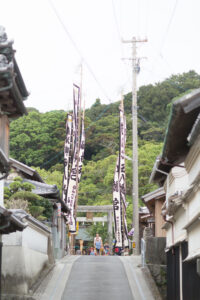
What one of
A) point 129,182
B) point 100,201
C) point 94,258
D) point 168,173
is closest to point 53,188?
point 94,258

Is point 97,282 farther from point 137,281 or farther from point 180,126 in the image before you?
point 180,126

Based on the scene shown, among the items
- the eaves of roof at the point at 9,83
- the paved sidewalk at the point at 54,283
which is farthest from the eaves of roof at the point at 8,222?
the paved sidewalk at the point at 54,283

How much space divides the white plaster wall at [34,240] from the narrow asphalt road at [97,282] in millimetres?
1846

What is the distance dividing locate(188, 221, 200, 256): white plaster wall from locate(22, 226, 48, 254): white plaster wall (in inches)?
344

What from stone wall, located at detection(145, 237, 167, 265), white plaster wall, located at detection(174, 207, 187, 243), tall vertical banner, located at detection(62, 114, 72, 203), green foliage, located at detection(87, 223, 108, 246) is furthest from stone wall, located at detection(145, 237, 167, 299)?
green foliage, located at detection(87, 223, 108, 246)

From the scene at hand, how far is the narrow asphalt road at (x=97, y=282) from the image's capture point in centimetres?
2113

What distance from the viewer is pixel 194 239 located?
1248 centimetres

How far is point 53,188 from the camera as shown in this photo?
28906mm

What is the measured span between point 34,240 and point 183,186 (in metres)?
8.37

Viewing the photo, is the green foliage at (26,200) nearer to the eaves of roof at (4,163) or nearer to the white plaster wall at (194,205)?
the eaves of roof at (4,163)

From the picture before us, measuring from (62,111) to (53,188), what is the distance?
143ft

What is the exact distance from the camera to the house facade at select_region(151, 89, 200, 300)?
1014 cm

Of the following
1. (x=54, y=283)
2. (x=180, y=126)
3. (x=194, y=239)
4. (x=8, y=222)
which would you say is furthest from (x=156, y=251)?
(x=180, y=126)

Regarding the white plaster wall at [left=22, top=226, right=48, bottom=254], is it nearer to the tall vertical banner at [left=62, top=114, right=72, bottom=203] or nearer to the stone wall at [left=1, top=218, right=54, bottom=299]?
the stone wall at [left=1, top=218, right=54, bottom=299]
